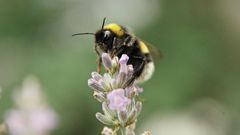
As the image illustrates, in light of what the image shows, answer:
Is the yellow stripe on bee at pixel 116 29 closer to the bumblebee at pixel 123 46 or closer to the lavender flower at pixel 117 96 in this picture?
the bumblebee at pixel 123 46

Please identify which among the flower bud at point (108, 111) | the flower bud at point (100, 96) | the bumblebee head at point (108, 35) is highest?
the flower bud at point (100, 96)

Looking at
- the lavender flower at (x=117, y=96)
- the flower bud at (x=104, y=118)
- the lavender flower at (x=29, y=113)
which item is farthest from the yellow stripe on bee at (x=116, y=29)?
the flower bud at (x=104, y=118)

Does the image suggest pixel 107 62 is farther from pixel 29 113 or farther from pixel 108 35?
pixel 29 113

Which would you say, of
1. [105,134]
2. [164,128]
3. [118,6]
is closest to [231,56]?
[118,6]

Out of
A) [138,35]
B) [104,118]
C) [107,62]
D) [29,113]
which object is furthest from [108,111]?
[138,35]

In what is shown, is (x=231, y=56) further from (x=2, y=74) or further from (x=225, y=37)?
(x=2, y=74)

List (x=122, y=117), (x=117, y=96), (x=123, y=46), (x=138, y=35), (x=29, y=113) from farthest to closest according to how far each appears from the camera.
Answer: (x=138, y=35), (x=29, y=113), (x=123, y=46), (x=122, y=117), (x=117, y=96)
